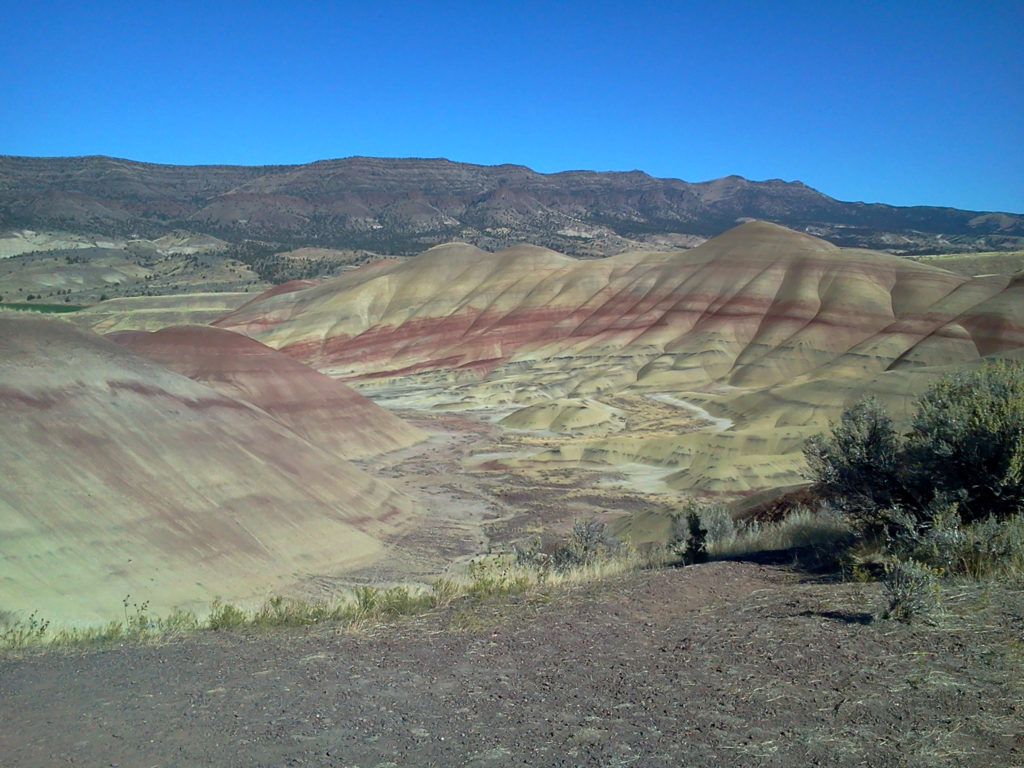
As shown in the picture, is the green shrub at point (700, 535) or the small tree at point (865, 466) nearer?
the small tree at point (865, 466)

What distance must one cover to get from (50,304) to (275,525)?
105399 mm

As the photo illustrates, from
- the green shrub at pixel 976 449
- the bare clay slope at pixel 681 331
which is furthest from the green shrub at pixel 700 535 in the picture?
the bare clay slope at pixel 681 331

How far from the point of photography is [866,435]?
10.8 metres

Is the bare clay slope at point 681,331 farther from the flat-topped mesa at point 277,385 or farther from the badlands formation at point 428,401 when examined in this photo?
the flat-topped mesa at point 277,385

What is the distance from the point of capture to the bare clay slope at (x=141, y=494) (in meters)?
17.4

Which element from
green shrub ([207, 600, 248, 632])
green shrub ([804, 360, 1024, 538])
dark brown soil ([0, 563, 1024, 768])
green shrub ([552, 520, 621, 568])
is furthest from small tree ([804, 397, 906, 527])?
green shrub ([207, 600, 248, 632])

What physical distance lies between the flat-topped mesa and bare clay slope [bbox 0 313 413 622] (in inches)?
520

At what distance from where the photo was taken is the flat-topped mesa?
141 feet

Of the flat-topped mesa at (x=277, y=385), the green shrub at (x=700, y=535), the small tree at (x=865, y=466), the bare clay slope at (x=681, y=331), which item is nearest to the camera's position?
the small tree at (x=865, y=466)

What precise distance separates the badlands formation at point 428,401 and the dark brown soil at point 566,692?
10332 mm

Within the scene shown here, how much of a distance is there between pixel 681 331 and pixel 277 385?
156 feet

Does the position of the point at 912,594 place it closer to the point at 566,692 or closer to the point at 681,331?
the point at 566,692

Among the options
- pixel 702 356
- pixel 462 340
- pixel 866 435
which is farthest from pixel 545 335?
pixel 866 435

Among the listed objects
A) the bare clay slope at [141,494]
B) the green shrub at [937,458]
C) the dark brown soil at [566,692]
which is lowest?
the bare clay slope at [141,494]
